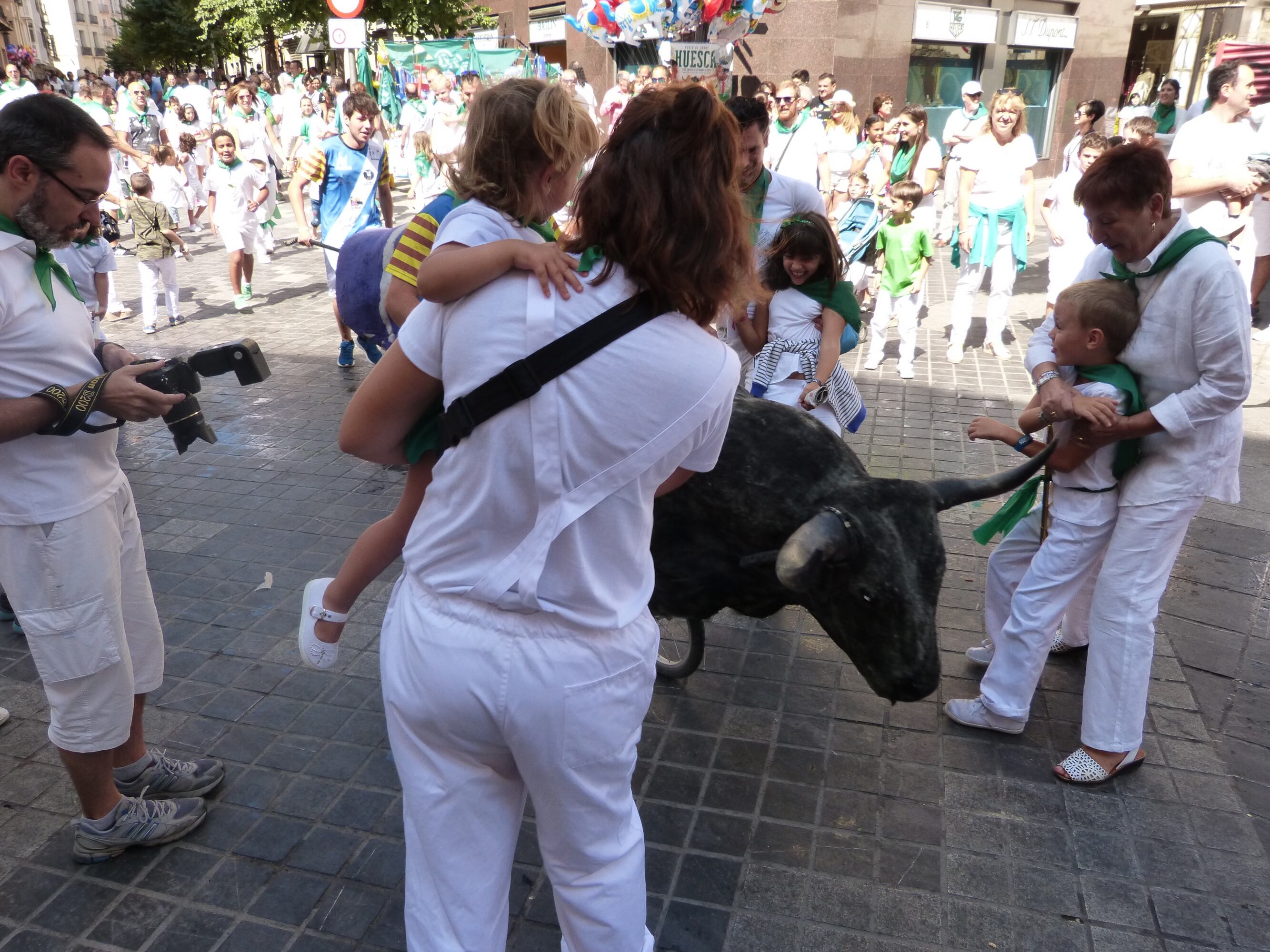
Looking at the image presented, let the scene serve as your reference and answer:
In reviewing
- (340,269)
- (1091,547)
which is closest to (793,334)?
(1091,547)

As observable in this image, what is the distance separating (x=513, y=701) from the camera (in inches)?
69.4

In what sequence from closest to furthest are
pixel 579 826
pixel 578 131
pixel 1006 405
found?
pixel 579 826, pixel 578 131, pixel 1006 405

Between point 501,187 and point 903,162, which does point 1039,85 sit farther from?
point 501,187

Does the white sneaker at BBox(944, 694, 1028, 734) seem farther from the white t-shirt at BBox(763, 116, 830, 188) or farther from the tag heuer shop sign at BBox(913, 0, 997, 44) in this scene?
the tag heuer shop sign at BBox(913, 0, 997, 44)

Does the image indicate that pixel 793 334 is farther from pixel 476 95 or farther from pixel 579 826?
pixel 579 826

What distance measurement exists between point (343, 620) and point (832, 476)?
140cm

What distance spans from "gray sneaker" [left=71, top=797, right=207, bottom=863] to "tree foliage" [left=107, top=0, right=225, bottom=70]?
50693 mm

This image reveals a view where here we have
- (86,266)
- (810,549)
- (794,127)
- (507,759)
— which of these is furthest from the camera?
(794,127)

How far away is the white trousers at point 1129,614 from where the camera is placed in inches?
133

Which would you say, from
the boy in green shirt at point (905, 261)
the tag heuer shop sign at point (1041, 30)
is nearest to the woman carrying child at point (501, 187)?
the boy in green shirt at point (905, 261)

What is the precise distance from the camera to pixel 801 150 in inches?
456

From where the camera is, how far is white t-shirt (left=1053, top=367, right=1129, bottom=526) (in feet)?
11.0

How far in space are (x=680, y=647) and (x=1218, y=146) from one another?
654 centimetres

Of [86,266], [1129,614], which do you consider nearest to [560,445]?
[1129,614]
